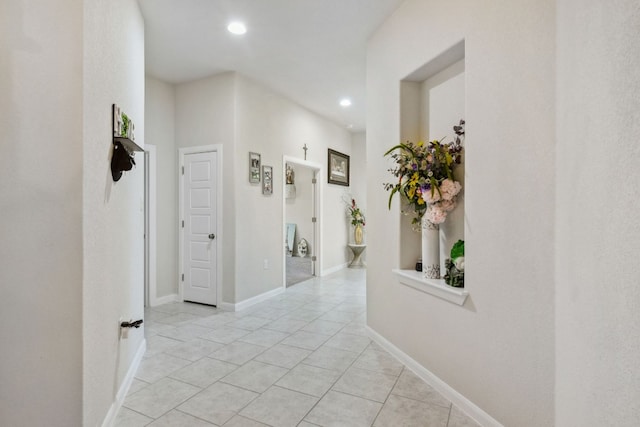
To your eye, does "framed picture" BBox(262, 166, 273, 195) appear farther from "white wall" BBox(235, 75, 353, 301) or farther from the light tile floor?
the light tile floor

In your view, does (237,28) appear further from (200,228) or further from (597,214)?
(597,214)

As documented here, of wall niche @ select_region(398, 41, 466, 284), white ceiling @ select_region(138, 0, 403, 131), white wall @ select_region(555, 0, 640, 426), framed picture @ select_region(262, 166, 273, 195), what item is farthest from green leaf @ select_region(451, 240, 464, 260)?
framed picture @ select_region(262, 166, 273, 195)

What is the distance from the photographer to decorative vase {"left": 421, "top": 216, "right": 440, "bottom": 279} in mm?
2340

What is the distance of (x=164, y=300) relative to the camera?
427 cm

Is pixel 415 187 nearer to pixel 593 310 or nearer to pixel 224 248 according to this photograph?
pixel 593 310

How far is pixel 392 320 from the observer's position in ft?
9.14

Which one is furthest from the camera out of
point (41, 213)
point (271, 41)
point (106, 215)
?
point (271, 41)

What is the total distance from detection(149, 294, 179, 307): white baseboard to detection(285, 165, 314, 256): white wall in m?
4.16

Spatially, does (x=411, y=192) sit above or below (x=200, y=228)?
above

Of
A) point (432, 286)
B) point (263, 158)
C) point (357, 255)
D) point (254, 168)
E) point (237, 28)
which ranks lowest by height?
point (357, 255)

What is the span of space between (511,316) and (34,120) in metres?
2.40

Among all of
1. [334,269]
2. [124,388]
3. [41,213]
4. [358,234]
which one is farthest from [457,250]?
[358,234]

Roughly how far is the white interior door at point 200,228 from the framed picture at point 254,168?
1.43ft

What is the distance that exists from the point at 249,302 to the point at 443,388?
2687mm
